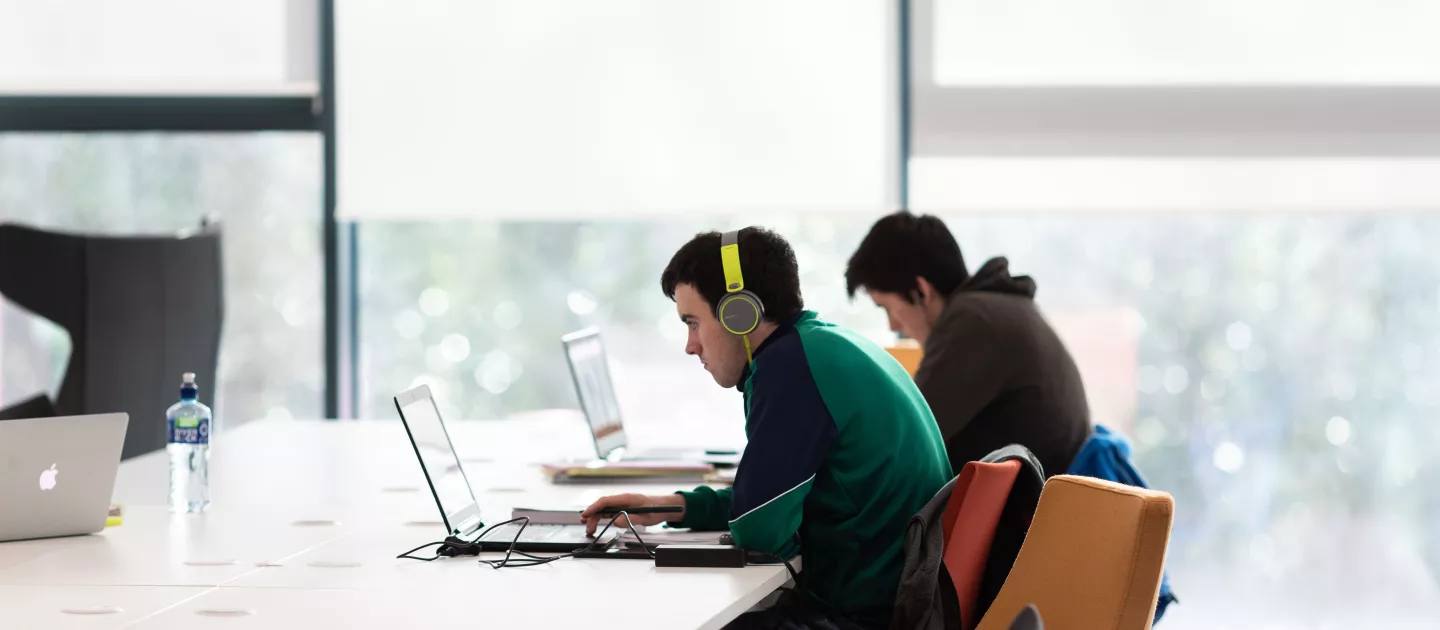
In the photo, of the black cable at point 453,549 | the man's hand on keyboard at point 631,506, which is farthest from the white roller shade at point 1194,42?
the black cable at point 453,549

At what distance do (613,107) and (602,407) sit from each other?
176cm

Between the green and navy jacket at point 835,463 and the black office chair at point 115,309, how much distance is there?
2665 mm

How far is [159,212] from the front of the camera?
→ 4.92 meters

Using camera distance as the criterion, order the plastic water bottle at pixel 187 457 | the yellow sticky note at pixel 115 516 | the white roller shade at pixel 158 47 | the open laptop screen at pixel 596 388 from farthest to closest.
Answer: the white roller shade at pixel 158 47
the open laptop screen at pixel 596 388
the plastic water bottle at pixel 187 457
the yellow sticky note at pixel 115 516

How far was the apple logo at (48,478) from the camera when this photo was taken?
212 centimetres

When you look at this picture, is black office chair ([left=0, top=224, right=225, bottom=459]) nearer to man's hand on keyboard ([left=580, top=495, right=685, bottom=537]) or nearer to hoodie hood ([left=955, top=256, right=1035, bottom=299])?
man's hand on keyboard ([left=580, top=495, right=685, bottom=537])

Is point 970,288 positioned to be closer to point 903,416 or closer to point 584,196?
point 903,416

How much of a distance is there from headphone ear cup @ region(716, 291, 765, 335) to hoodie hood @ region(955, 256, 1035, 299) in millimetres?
1112

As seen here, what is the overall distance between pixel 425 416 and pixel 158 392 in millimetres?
2318

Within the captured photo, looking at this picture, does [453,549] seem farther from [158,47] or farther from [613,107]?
[158,47]

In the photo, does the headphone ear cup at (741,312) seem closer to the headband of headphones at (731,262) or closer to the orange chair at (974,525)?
the headband of headphones at (731,262)

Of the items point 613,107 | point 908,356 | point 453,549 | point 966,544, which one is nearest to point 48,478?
point 453,549

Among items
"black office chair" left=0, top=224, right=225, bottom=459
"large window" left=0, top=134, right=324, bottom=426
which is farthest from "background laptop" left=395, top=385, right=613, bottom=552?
Result: "large window" left=0, top=134, right=324, bottom=426

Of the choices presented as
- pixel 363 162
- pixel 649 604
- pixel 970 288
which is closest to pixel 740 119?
pixel 363 162
